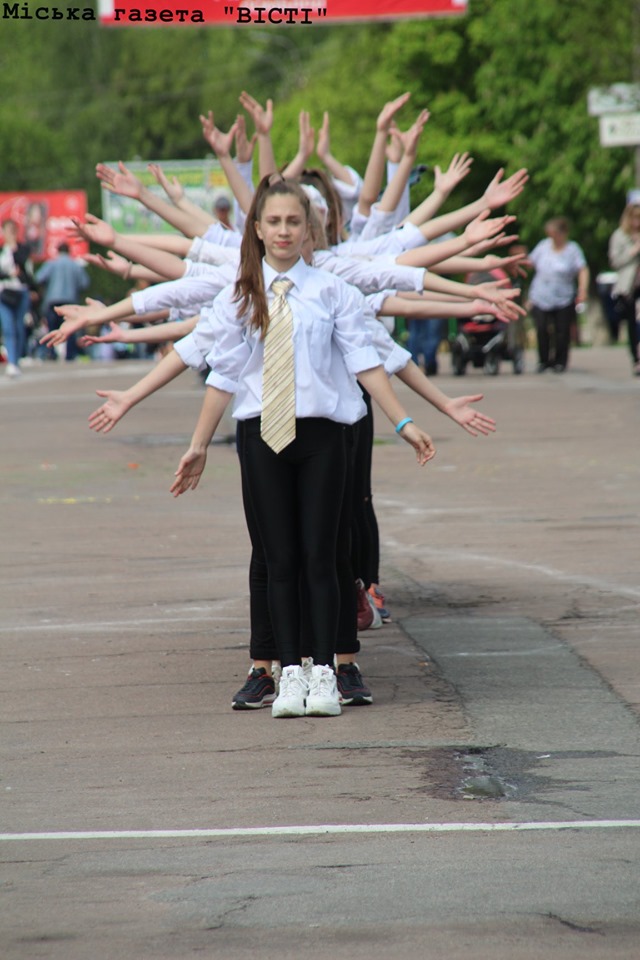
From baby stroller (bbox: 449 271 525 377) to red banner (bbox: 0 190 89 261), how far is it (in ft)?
135

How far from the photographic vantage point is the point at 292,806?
5398 millimetres

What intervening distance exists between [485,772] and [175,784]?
0.89 metres

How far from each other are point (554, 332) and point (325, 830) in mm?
22313

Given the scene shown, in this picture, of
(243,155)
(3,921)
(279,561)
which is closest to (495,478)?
(243,155)

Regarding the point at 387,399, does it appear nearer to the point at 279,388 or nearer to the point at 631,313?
the point at 279,388

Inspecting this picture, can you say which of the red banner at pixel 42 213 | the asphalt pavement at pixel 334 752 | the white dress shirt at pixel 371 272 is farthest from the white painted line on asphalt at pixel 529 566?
the red banner at pixel 42 213

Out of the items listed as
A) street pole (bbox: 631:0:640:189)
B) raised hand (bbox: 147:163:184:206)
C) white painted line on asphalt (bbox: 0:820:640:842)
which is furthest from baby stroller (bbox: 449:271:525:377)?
white painted line on asphalt (bbox: 0:820:640:842)

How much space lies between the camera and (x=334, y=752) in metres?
6.08

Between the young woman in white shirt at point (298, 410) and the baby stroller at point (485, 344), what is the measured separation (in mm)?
20309

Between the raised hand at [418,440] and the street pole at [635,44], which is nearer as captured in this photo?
the raised hand at [418,440]

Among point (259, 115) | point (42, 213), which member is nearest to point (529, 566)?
point (259, 115)

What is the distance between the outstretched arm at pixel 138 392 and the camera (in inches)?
278

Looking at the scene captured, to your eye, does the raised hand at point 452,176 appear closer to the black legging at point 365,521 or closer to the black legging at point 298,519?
the black legging at point 365,521

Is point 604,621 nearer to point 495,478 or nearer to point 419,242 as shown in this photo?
point 419,242
